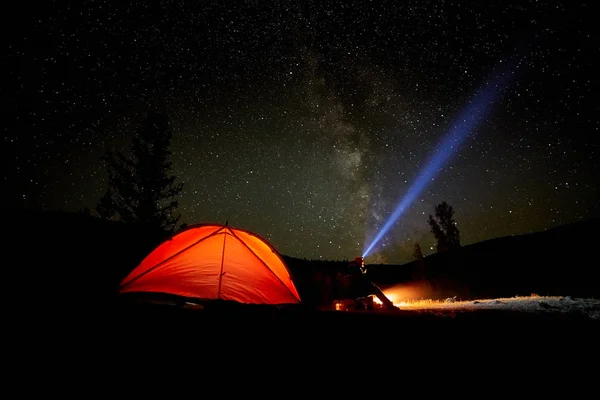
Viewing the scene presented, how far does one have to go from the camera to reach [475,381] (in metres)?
2.30

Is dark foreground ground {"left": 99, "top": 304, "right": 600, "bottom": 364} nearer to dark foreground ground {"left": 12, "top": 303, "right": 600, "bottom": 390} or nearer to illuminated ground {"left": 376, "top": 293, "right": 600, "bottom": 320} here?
dark foreground ground {"left": 12, "top": 303, "right": 600, "bottom": 390}

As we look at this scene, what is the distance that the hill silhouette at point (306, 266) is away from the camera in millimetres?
8570

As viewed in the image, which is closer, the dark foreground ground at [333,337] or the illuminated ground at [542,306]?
the dark foreground ground at [333,337]

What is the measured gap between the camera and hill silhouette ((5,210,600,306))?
857 cm

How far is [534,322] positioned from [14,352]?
19.8ft

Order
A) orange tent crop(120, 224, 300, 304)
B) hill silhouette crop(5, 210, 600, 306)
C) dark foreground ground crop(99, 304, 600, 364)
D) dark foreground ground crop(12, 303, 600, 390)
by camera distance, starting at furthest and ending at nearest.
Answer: hill silhouette crop(5, 210, 600, 306)
orange tent crop(120, 224, 300, 304)
dark foreground ground crop(99, 304, 600, 364)
dark foreground ground crop(12, 303, 600, 390)

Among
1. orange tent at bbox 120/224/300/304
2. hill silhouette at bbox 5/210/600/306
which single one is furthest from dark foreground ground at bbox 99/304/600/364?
orange tent at bbox 120/224/300/304

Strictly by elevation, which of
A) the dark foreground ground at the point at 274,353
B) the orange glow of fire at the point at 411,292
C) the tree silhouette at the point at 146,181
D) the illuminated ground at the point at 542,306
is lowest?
the orange glow of fire at the point at 411,292

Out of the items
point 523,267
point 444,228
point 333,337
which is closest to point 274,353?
point 333,337

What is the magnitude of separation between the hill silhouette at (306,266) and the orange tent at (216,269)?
2.64 feet

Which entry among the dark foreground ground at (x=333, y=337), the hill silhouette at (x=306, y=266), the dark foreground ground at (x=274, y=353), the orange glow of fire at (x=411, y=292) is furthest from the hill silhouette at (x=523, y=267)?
the dark foreground ground at (x=274, y=353)

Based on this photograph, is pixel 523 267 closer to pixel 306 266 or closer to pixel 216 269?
pixel 306 266

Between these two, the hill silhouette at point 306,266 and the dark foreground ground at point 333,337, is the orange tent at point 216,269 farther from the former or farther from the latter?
the dark foreground ground at point 333,337

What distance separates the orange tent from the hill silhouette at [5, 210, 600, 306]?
804 mm
